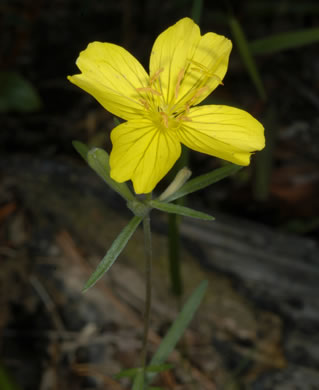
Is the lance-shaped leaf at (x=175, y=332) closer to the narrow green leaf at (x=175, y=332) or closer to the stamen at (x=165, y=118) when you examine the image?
the narrow green leaf at (x=175, y=332)

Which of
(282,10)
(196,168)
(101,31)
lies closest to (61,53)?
(101,31)

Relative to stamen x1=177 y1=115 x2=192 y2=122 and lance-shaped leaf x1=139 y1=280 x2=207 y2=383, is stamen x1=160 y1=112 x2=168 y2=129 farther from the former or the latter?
lance-shaped leaf x1=139 y1=280 x2=207 y2=383

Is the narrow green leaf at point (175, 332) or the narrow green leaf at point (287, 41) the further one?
the narrow green leaf at point (287, 41)

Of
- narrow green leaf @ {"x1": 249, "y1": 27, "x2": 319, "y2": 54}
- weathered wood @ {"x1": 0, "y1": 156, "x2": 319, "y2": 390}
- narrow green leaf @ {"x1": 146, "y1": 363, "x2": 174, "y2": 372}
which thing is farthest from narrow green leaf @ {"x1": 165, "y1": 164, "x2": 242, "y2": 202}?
narrow green leaf @ {"x1": 249, "y1": 27, "x2": 319, "y2": 54}

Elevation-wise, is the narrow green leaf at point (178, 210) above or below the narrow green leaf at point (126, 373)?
above

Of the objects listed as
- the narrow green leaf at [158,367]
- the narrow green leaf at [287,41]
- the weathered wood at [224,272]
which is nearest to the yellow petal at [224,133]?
the narrow green leaf at [158,367]

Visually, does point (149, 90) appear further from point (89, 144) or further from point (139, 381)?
point (89, 144)
